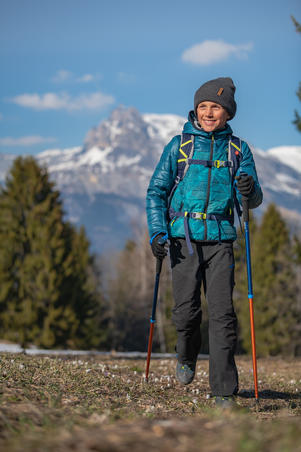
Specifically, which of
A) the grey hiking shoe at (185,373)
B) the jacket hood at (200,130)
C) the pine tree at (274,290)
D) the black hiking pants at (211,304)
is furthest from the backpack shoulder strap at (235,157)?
the pine tree at (274,290)

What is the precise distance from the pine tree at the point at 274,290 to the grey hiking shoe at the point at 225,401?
3110 centimetres

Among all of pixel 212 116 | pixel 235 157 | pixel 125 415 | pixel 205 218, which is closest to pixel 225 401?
pixel 125 415

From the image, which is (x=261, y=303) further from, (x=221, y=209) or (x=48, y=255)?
(x=221, y=209)

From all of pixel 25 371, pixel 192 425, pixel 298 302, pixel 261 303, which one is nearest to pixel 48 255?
pixel 261 303

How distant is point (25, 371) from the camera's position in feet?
17.0

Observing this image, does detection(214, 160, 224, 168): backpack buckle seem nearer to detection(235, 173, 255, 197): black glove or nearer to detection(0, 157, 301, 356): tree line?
detection(235, 173, 255, 197): black glove

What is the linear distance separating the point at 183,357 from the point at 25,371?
156 centimetres

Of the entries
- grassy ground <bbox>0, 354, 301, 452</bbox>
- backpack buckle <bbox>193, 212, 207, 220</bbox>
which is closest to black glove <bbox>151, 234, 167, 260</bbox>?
backpack buckle <bbox>193, 212, 207, 220</bbox>

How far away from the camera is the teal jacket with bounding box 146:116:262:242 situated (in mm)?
5062

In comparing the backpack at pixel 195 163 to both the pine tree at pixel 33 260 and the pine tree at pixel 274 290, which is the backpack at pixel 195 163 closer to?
the pine tree at pixel 33 260

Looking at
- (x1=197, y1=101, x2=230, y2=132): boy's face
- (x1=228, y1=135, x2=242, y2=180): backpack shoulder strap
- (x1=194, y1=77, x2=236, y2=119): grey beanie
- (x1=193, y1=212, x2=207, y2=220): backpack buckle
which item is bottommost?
(x1=193, y1=212, x2=207, y2=220): backpack buckle

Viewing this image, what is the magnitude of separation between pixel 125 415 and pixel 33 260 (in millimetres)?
25401

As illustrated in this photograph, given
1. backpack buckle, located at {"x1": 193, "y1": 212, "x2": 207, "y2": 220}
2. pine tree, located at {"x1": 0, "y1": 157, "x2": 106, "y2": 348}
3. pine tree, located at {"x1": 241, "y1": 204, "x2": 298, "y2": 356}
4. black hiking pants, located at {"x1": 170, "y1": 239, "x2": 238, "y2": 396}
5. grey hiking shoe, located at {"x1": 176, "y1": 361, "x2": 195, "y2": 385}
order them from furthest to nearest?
pine tree, located at {"x1": 241, "y1": 204, "x2": 298, "y2": 356}, pine tree, located at {"x1": 0, "y1": 157, "x2": 106, "y2": 348}, grey hiking shoe, located at {"x1": 176, "y1": 361, "x2": 195, "y2": 385}, backpack buckle, located at {"x1": 193, "y1": 212, "x2": 207, "y2": 220}, black hiking pants, located at {"x1": 170, "y1": 239, "x2": 238, "y2": 396}

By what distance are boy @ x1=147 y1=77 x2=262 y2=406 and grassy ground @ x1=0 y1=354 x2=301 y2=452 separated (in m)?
0.55
